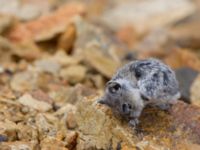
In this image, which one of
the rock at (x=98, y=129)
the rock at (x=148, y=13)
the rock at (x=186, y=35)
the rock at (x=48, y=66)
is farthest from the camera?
the rock at (x=148, y=13)

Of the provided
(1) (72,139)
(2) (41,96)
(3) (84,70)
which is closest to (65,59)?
(3) (84,70)

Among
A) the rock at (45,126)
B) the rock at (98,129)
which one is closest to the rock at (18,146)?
the rock at (45,126)

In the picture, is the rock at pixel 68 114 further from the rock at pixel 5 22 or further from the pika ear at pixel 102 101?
the rock at pixel 5 22

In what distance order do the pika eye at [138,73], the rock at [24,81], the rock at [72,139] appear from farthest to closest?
1. the rock at [24,81]
2. the rock at [72,139]
3. the pika eye at [138,73]

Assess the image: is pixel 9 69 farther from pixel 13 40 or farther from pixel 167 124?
pixel 167 124

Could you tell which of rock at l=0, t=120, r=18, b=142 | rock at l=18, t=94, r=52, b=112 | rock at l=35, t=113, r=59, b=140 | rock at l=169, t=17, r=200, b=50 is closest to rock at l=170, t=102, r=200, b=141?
rock at l=35, t=113, r=59, b=140

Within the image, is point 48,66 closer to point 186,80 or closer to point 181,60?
point 186,80
